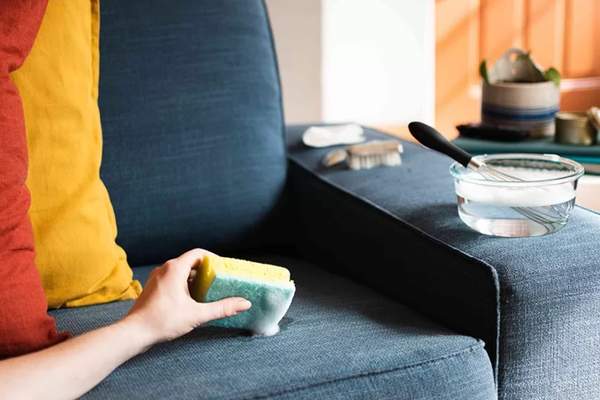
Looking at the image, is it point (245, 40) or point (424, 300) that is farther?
point (245, 40)

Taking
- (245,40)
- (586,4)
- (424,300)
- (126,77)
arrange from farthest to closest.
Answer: (586,4)
(245,40)
(126,77)
(424,300)

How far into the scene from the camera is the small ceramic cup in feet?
5.97

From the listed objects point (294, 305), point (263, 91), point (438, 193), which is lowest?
point (294, 305)

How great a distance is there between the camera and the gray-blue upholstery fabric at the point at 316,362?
1052 millimetres

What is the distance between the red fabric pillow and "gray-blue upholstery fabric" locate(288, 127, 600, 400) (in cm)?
47

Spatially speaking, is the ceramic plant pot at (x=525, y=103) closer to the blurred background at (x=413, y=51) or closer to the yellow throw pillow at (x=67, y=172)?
the blurred background at (x=413, y=51)

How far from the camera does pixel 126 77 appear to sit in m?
1.51

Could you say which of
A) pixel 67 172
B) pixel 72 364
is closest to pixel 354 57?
pixel 67 172

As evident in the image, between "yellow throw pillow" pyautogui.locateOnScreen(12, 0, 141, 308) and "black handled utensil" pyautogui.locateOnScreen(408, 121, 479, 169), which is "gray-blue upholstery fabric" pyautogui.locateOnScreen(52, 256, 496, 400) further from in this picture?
"black handled utensil" pyautogui.locateOnScreen(408, 121, 479, 169)

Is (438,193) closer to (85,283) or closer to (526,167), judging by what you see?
(526,167)

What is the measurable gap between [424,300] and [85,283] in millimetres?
455

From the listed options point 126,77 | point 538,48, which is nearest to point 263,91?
point 126,77

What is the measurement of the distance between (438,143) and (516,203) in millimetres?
150

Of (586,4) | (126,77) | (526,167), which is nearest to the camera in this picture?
(526,167)
